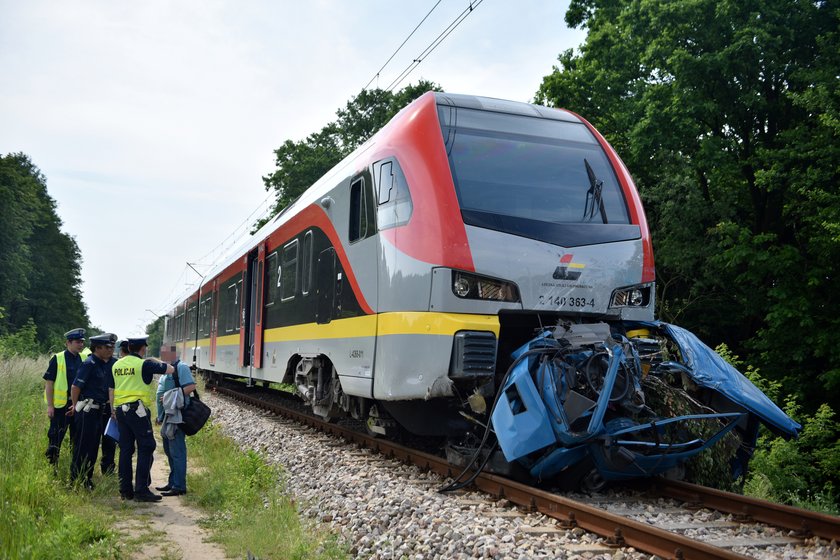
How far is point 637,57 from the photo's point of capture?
2212cm

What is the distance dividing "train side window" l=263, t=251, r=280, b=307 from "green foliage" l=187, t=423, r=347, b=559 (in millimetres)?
2629

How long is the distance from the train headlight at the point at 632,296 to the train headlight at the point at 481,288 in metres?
1.02

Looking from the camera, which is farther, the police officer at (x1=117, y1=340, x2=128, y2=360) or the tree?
the tree

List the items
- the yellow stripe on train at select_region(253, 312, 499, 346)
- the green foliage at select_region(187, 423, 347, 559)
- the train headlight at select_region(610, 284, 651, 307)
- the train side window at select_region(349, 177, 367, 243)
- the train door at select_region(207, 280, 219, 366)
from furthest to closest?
1. the train door at select_region(207, 280, 219, 366)
2. the train side window at select_region(349, 177, 367, 243)
3. the train headlight at select_region(610, 284, 651, 307)
4. the yellow stripe on train at select_region(253, 312, 499, 346)
5. the green foliage at select_region(187, 423, 347, 559)

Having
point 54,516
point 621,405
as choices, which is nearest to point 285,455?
point 54,516

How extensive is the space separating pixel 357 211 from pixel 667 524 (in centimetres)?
455

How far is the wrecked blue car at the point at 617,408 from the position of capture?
585cm

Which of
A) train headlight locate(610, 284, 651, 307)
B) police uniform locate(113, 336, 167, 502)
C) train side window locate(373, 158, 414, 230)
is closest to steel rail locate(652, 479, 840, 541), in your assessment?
train headlight locate(610, 284, 651, 307)

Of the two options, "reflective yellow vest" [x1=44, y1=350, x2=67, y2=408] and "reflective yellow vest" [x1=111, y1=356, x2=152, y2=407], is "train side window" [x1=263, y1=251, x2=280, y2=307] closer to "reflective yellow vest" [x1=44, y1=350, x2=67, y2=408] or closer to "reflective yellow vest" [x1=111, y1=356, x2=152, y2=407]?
"reflective yellow vest" [x1=44, y1=350, x2=67, y2=408]

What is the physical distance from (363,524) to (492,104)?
13.9 feet

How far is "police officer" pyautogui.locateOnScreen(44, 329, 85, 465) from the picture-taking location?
8.43 metres

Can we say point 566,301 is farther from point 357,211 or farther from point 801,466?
point 801,466

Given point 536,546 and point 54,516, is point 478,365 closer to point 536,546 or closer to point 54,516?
point 536,546

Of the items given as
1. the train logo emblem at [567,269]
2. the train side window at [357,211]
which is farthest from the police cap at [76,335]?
the train logo emblem at [567,269]
